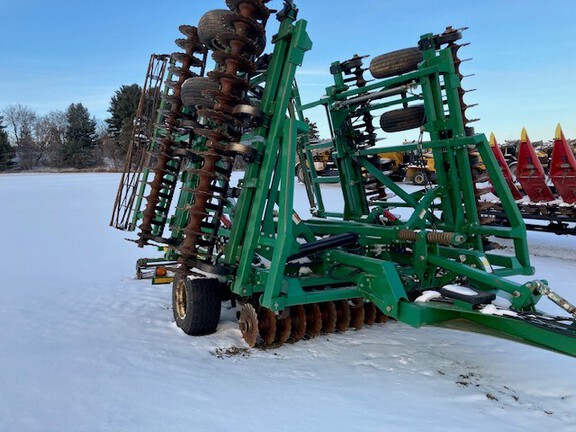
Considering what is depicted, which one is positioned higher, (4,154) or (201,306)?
(4,154)

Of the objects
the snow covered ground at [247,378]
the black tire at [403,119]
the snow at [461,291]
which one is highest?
the black tire at [403,119]

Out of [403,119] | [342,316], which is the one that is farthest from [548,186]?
[342,316]

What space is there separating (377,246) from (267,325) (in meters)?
1.40

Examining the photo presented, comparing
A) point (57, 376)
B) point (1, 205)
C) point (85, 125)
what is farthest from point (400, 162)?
point (85, 125)

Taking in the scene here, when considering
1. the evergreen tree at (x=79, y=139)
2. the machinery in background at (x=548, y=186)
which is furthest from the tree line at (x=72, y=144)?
the machinery in background at (x=548, y=186)

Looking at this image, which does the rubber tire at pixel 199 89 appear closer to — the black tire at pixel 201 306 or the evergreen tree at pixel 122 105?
the black tire at pixel 201 306

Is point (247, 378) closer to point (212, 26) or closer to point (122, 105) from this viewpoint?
point (212, 26)

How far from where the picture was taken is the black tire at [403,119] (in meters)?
5.00

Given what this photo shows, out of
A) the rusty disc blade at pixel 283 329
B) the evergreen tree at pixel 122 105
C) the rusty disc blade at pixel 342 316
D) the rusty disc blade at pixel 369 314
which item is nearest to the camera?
the rusty disc blade at pixel 283 329

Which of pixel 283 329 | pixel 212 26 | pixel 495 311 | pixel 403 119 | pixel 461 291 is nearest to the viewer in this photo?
Result: pixel 495 311

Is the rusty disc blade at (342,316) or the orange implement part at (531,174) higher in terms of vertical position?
the orange implement part at (531,174)

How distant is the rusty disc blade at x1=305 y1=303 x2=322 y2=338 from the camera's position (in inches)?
169

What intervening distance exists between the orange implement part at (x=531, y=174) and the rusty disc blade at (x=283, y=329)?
26.0ft

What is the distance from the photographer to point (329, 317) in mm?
4434
